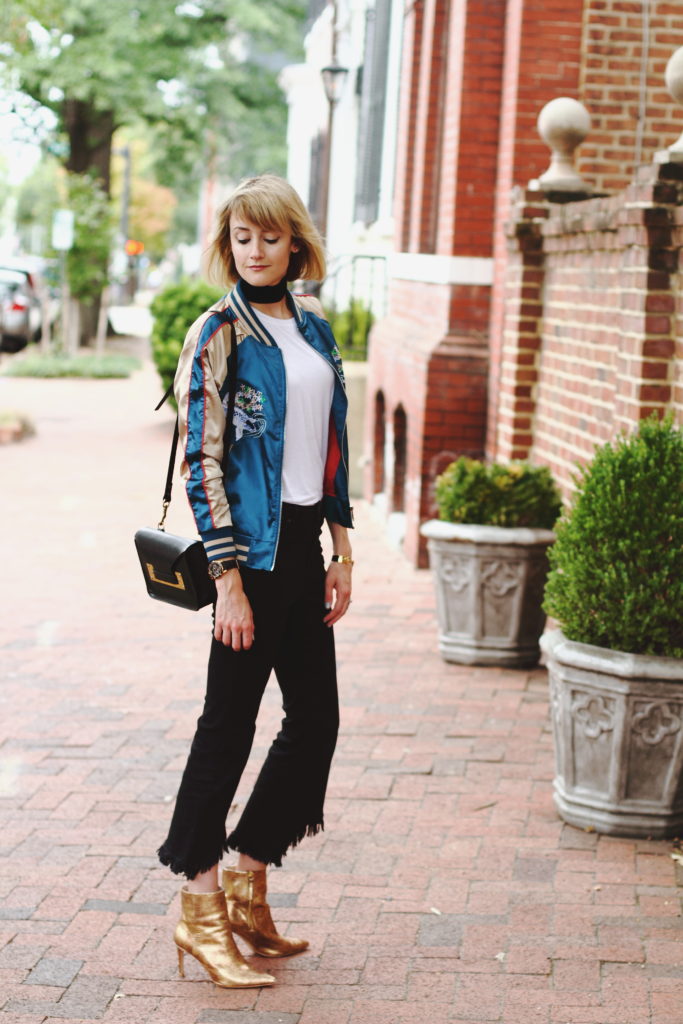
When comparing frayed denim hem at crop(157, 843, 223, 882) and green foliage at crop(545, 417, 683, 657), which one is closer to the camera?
frayed denim hem at crop(157, 843, 223, 882)

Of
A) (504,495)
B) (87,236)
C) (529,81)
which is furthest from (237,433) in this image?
(87,236)

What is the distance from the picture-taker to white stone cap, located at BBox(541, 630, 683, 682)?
15.3ft

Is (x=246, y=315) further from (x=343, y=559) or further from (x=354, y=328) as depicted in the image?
(x=354, y=328)

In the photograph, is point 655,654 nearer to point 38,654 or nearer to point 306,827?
point 306,827

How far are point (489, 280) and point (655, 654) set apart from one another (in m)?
5.00

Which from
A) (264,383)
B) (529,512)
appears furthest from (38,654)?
(264,383)

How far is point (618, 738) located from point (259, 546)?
1750 millimetres

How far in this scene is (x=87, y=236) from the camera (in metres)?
25.4

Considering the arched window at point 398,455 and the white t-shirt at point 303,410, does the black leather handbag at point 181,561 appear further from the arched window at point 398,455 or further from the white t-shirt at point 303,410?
the arched window at point 398,455

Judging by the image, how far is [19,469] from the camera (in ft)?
45.8

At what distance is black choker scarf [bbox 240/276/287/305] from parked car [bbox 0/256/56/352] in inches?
962

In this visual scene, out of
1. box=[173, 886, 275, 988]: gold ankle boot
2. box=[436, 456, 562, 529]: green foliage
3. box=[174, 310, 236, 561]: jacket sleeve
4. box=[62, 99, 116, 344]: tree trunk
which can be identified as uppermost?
box=[62, 99, 116, 344]: tree trunk

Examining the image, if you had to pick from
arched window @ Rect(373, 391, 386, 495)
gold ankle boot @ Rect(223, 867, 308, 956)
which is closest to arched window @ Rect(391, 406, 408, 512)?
arched window @ Rect(373, 391, 386, 495)

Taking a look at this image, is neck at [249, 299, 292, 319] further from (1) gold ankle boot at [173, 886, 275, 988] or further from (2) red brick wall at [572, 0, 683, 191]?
(2) red brick wall at [572, 0, 683, 191]
